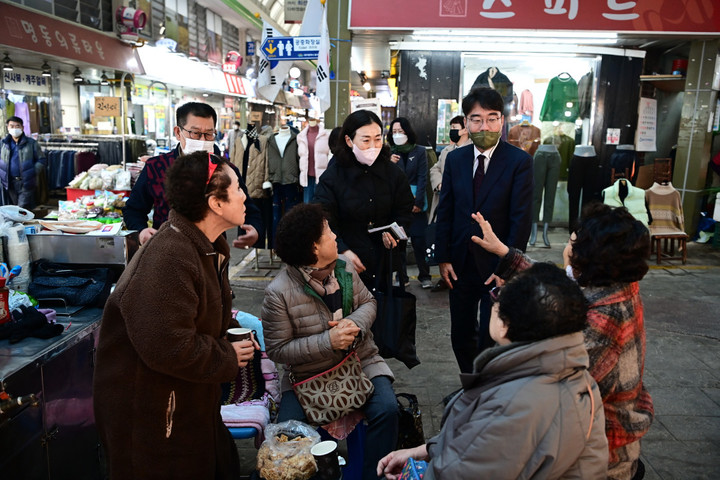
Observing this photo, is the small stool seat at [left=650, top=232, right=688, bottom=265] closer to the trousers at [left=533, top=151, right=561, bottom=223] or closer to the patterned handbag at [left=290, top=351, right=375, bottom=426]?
the trousers at [left=533, top=151, right=561, bottom=223]

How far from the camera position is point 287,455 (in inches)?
89.4

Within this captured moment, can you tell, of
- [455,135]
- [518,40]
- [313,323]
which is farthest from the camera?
[518,40]

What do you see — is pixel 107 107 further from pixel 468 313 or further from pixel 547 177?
pixel 547 177

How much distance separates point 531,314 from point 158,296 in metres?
1.20

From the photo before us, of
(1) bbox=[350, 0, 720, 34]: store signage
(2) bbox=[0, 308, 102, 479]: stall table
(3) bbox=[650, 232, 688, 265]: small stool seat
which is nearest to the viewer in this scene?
(2) bbox=[0, 308, 102, 479]: stall table

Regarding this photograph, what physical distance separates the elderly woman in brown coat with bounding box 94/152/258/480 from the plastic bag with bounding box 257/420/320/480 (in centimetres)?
21

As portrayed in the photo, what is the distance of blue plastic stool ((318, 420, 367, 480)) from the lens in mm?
2760

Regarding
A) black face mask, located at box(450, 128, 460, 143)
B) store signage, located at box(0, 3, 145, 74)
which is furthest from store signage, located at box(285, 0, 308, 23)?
store signage, located at box(0, 3, 145, 74)

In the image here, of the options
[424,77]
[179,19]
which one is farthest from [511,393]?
[179,19]

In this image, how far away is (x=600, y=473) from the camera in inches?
66.4

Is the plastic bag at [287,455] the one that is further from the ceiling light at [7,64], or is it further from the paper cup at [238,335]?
the ceiling light at [7,64]

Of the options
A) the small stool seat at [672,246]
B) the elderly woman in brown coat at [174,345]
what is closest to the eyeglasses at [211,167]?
the elderly woman in brown coat at [174,345]

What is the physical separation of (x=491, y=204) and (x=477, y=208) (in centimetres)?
10

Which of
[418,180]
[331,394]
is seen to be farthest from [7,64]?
[331,394]
